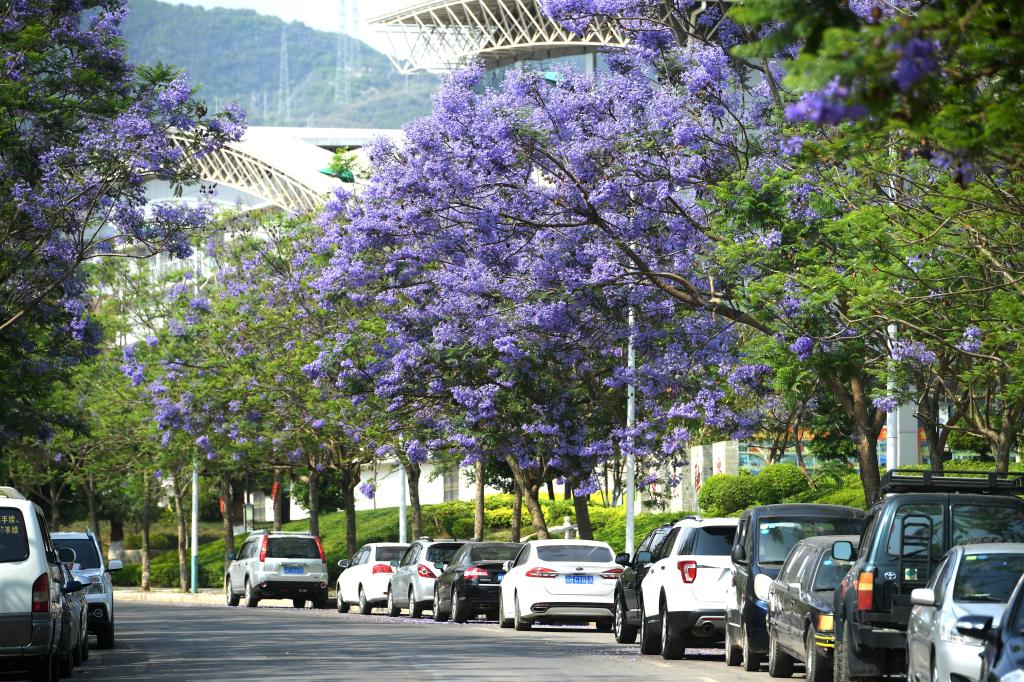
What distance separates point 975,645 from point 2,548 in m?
8.36

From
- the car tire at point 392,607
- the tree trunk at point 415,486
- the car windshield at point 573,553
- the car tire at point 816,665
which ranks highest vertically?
the tree trunk at point 415,486

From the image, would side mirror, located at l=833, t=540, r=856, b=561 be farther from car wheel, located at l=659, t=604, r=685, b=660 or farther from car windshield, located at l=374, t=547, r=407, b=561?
car windshield, located at l=374, t=547, r=407, b=561

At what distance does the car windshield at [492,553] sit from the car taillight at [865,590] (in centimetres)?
1611

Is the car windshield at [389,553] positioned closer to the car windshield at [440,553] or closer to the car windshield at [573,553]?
the car windshield at [440,553]

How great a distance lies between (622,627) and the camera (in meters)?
23.0

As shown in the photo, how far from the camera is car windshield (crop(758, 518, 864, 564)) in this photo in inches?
718

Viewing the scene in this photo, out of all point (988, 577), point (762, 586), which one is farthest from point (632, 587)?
point (988, 577)

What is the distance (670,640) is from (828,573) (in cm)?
486

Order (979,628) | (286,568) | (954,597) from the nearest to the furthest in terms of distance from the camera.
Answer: (979,628)
(954,597)
(286,568)

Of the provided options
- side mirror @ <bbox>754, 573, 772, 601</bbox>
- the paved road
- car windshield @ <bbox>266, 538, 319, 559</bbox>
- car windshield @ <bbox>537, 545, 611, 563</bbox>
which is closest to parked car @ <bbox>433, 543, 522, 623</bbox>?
the paved road

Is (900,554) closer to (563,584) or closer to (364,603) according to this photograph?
(563,584)

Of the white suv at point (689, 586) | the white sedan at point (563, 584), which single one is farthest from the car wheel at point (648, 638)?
the white sedan at point (563, 584)

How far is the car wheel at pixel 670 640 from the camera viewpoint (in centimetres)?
1988

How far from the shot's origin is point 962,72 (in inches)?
307
